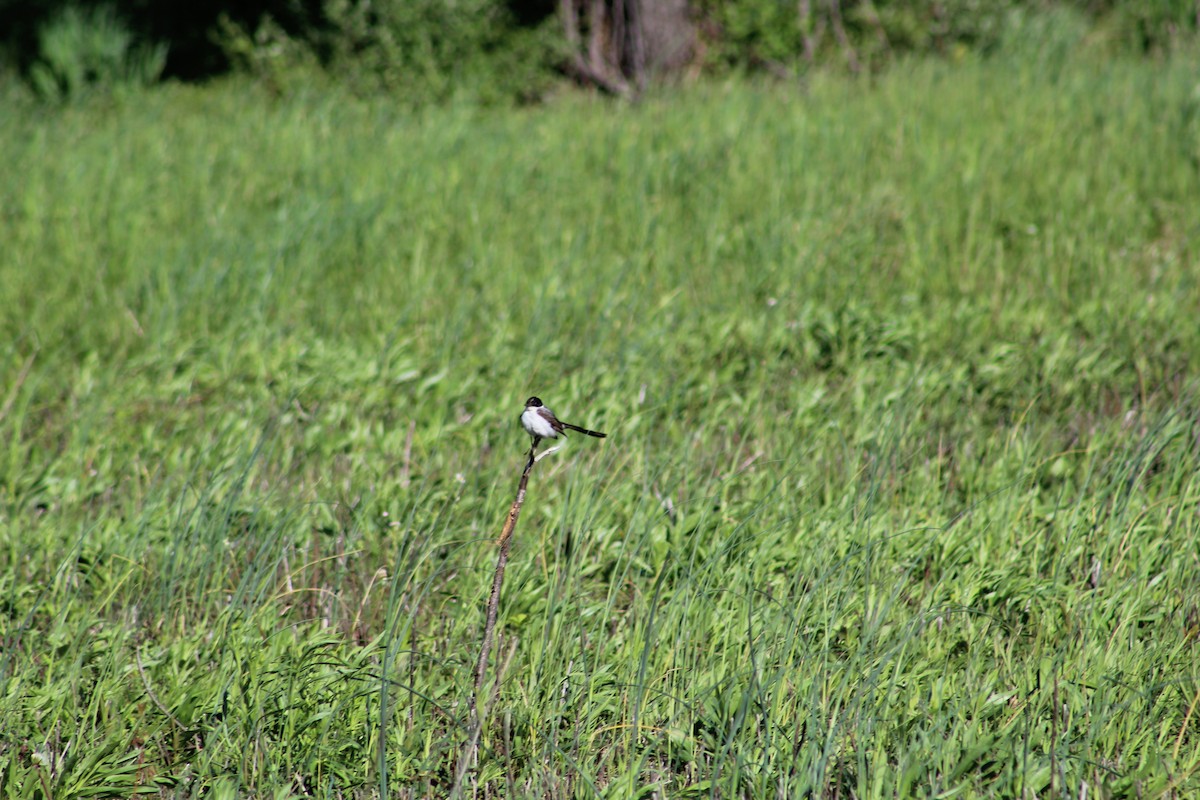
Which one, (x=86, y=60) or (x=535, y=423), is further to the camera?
(x=86, y=60)

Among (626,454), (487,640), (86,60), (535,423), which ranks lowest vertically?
(626,454)

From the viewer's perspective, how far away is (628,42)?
9.05 m

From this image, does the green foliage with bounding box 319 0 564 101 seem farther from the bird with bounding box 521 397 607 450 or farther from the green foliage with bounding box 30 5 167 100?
the bird with bounding box 521 397 607 450

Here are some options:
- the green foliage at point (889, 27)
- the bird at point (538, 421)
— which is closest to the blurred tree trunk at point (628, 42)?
the green foliage at point (889, 27)

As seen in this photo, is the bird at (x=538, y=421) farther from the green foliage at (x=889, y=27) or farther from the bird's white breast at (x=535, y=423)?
the green foliage at (x=889, y=27)

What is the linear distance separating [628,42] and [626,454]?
21.4ft

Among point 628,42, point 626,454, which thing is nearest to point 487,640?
point 626,454

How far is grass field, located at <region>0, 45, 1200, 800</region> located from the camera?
2.29 m

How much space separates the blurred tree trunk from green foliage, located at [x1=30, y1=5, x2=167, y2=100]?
3.90 meters

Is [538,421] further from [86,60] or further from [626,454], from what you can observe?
[86,60]

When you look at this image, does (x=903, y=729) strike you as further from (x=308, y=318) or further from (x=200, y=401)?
(x=308, y=318)

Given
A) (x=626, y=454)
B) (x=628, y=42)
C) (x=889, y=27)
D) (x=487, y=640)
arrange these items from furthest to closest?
1. (x=628, y=42)
2. (x=889, y=27)
3. (x=626, y=454)
4. (x=487, y=640)

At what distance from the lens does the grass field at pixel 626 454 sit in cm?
229

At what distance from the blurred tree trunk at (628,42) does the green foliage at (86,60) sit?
3901mm
